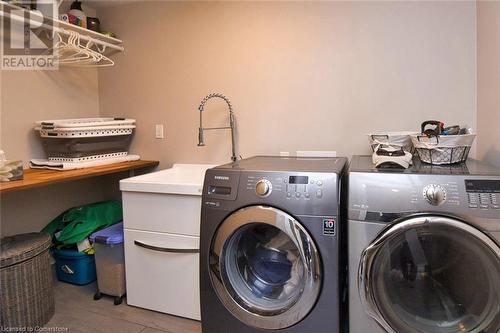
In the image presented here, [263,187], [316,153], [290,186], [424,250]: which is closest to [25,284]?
[263,187]

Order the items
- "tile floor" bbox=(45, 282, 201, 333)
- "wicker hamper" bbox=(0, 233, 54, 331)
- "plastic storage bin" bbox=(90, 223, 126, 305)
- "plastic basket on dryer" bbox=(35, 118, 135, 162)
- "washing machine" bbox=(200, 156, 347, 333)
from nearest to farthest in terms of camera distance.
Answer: "washing machine" bbox=(200, 156, 347, 333) → "wicker hamper" bbox=(0, 233, 54, 331) → "tile floor" bbox=(45, 282, 201, 333) → "plastic storage bin" bbox=(90, 223, 126, 305) → "plastic basket on dryer" bbox=(35, 118, 135, 162)

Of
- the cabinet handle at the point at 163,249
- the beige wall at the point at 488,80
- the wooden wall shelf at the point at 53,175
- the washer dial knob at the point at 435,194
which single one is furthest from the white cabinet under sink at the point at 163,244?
the beige wall at the point at 488,80

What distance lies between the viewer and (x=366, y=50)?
2.03m

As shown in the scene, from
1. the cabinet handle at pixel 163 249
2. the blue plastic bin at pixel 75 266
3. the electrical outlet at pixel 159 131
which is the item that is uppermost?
the electrical outlet at pixel 159 131

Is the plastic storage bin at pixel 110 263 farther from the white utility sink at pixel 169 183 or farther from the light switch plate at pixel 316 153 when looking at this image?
the light switch plate at pixel 316 153

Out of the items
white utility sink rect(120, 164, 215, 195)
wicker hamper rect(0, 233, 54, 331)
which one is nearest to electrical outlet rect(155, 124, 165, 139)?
white utility sink rect(120, 164, 215, 195)

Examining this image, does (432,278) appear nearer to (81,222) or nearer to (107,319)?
(107,319)

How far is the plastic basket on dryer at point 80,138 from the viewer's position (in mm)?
2213

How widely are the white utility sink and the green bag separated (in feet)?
1.72

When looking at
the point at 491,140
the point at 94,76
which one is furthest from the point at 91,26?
the point at 491,140

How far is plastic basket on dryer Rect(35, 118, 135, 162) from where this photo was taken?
7.26 ft

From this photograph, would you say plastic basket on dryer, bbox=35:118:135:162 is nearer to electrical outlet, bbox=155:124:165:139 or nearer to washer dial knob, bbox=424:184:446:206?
electrical outlet, bbox=155:124:165:139

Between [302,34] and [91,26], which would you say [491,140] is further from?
[91,26]

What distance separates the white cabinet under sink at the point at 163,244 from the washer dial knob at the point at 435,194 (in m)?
1.09
